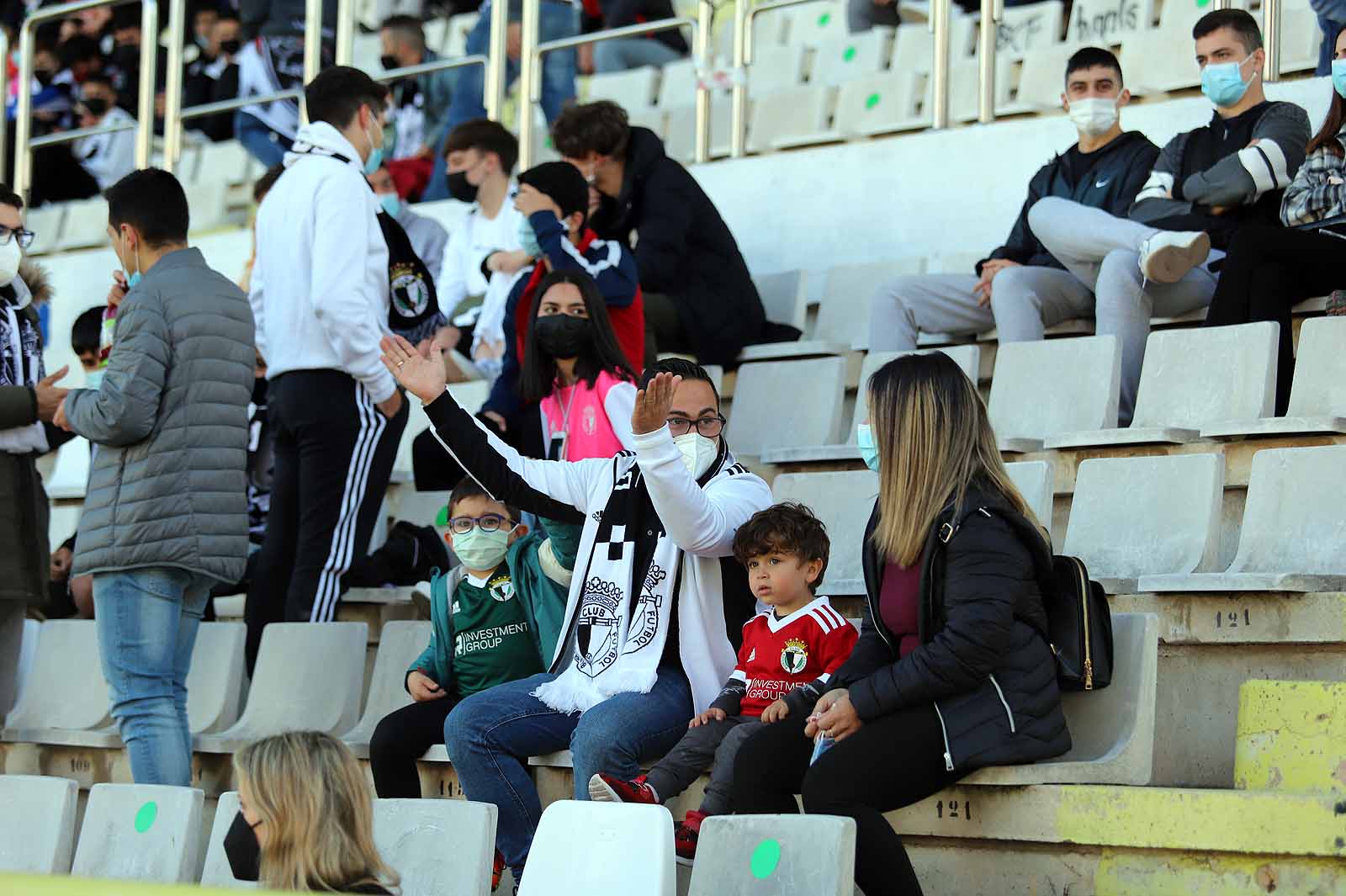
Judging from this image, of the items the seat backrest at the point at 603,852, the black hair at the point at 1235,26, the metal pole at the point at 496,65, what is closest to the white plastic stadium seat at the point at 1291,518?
the seat backrest at the point at 603,852

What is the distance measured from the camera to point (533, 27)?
24.7 feet

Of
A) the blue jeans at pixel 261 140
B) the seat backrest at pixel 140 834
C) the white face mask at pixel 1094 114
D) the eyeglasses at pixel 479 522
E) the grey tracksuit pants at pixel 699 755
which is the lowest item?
the seat backrest at pixel 140 834

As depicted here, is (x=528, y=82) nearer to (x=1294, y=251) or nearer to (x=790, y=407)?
(x=790, y=407)

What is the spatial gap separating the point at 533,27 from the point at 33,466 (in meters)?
3.30

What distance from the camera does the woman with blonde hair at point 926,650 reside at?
3.30 m

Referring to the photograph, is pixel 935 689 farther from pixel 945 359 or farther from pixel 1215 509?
pixel 1215 509

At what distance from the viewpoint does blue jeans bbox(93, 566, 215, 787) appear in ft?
14.0

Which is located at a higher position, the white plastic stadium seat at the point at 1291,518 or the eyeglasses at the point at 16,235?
the eyeglasses at the point at 16,235

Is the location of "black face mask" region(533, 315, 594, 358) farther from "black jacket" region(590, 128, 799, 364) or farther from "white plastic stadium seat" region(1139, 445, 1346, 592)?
"white plastic stadium seat" region(1139, 445, 1346, 592)

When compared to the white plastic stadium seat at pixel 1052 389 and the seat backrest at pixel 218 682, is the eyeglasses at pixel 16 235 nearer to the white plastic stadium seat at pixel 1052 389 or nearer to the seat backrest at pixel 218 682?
the seat backrest at pixel 218 682

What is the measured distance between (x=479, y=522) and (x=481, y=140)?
2427 millimetres

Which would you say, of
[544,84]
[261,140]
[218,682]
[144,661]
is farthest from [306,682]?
[261,140]

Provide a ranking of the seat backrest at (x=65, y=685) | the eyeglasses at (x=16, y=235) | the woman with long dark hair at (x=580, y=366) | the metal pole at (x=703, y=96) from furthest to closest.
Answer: the metal pole at (x=703, y=96) → the seat backrest at (x=65, y=685) → the eyeglasses at (x=16, y=235) → the woman with long dark hair at (x=580, y=366)

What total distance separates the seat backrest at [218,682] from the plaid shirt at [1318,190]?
283 cm
